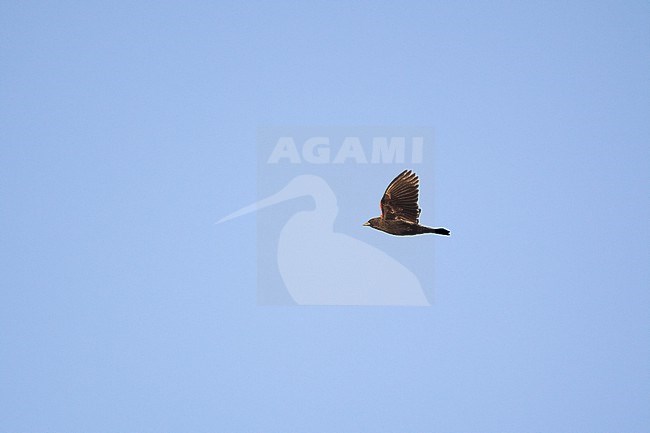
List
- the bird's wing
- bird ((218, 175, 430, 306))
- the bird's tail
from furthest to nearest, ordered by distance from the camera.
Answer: bird ((218, 175, 430, 306)) < the bird's tail < the bird's wing

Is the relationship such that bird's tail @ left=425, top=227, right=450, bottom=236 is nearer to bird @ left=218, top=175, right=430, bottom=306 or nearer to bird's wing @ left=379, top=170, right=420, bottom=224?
bird's wing @ left=379, top=170, right=420, bottom=224

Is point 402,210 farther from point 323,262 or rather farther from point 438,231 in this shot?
point 323,262

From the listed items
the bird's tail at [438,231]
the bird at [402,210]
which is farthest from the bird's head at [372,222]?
the bird's tail at [438,231]

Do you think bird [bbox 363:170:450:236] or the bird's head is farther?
the bird's head

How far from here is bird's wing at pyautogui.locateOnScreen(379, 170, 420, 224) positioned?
402 centimetres

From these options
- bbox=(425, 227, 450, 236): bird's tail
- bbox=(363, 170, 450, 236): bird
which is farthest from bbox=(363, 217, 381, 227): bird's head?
bbox=(425, 227, 450, 236): bird's tail

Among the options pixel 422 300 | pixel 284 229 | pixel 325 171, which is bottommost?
pixel 422 300

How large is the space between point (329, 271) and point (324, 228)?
0.74 ft

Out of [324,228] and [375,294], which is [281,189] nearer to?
[324,228]

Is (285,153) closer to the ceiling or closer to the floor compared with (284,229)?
closer to the ceiling

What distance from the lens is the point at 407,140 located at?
4309 mm

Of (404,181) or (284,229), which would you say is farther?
(284,229)

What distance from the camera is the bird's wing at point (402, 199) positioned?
158 inches

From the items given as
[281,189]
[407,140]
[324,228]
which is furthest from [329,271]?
[407,140]
